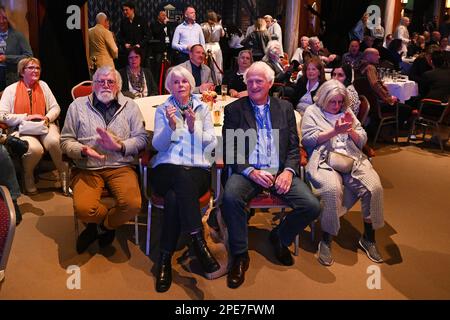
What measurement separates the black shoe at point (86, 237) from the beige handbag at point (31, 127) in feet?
4.29

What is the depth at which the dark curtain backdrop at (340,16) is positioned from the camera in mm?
5754

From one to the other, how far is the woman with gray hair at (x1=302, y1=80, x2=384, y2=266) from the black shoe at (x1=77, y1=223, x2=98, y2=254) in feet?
4.98

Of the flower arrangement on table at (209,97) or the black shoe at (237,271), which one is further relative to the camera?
the flower arrangement on table at (209,97)

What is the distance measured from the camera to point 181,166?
308cm

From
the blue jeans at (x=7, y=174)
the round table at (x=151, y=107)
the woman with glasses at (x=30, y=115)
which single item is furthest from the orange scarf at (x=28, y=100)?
the round table at (x=151, y=107)

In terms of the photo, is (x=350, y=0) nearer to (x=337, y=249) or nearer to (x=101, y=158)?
(x=337, y=249)

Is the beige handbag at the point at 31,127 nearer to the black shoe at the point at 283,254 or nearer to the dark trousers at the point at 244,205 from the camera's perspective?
the dark trousers at the point at 244,205

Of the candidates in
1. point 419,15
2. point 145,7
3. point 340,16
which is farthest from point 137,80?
point 419,15

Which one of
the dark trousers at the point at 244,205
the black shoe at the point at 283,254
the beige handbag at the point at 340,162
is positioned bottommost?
the black shoe at the point at 283,254

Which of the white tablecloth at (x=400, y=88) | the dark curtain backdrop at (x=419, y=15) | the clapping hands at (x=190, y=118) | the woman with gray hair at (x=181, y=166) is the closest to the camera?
the woman with gray hair at (x=181, y=166)

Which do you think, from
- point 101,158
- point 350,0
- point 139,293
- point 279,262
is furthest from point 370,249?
point 350,0

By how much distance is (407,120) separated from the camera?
659 centimetres

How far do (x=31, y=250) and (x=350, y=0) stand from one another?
448 cm

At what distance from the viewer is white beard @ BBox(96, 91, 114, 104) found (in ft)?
10.6
